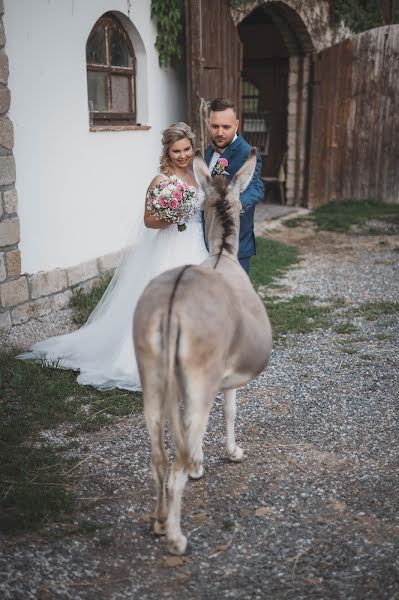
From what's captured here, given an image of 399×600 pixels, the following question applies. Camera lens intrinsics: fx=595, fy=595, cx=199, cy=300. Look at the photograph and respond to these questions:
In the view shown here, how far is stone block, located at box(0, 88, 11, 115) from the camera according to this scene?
5328 millimetres

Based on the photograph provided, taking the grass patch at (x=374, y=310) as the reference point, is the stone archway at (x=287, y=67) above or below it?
above

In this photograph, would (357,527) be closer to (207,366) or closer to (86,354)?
(207,366)

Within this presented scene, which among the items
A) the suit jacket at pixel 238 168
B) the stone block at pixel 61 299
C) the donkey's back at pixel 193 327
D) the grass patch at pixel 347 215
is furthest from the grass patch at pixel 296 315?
the grass patch at pixel 347 215

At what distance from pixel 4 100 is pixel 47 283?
71.7 inches

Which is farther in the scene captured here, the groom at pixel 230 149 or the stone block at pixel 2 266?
the stone block at pixel 2 266

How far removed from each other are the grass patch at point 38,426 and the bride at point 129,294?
0.53ft

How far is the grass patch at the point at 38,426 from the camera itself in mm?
3086

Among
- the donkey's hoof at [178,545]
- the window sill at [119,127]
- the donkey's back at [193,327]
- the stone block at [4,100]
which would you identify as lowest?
the donkey's hoof at [178,545]

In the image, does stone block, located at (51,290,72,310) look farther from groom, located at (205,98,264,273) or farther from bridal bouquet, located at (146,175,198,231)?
groom, located at (205,98,264,273)

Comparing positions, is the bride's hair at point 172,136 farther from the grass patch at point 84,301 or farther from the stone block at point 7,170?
the grass patch at point 84,301

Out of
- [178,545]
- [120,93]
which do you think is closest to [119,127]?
[120,93]

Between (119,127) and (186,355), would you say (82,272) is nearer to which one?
(119,127)

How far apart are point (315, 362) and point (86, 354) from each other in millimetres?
1926

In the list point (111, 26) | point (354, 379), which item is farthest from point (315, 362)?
point (111, 26)
